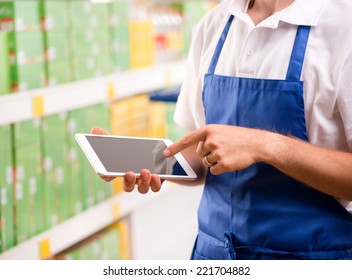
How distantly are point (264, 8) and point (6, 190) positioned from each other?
3.93 ft

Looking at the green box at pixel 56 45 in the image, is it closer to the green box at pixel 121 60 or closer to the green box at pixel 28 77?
the green box at pixel 28 77

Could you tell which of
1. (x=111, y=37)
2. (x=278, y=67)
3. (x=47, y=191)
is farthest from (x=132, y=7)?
(x=278, y=67)

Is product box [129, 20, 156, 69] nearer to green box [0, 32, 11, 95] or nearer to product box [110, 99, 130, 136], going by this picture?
product box [110, 99, 130, 136]

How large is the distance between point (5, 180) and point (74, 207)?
49 cm

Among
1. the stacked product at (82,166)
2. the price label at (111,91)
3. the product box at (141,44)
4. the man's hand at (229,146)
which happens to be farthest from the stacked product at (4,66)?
the man's hand at (229,146)

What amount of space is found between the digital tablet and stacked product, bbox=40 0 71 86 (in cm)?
107

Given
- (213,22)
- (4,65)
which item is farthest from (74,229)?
(213,22)

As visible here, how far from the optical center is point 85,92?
2756 millimetres

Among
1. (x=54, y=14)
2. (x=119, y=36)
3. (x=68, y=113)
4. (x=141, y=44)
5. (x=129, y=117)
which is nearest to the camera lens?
(x=54, y=14)

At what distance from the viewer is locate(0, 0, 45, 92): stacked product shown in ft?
7.79

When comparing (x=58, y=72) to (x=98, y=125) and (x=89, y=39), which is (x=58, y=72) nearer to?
(x=89, y=39)

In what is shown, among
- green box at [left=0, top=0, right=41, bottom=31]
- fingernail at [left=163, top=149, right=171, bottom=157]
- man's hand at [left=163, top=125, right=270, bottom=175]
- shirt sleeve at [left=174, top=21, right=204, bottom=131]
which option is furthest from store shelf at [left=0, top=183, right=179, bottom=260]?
man's hand at [left=163, top=125, right=270, bottom=175]
